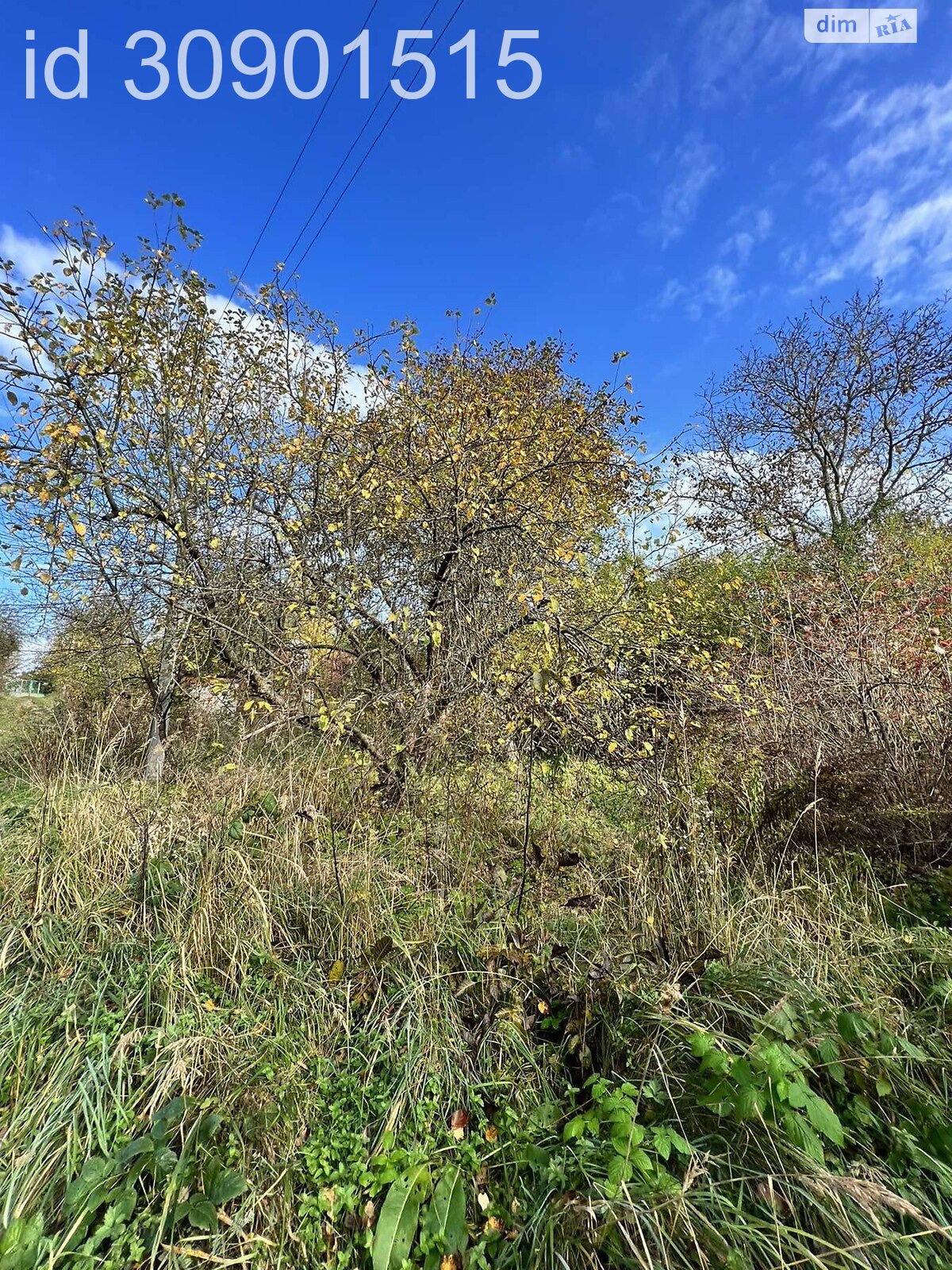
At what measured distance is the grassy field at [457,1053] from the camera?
4.42 feet

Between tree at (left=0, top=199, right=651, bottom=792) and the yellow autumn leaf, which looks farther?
tree at (left=0, top=199, right=651, bottom=792)

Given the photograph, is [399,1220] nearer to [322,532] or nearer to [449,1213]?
[449,1213]

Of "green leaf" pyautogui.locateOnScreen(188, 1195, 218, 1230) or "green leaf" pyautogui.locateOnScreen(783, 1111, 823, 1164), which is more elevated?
"green leaf" pyautogui.locateOnScreen(783, 1111, 823, 1164)

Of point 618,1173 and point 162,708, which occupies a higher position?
point 162,708

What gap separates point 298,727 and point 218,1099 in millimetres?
2866

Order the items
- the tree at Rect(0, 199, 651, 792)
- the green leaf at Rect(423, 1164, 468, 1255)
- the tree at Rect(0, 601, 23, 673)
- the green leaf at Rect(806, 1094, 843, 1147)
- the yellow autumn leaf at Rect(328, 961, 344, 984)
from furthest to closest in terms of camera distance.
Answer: the tree at Rect(0, 601, 23, 673) → the tree at Rect(0, 199, 651, 792) → the yellow autumn leaf at Rect(328, 961, 344, 984) → the green leaf at Rect(423, 1164, 468, 1255) → the green leaf at Rect(806, 1094, 843, 1147)

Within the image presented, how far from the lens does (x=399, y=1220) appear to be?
4.79ft

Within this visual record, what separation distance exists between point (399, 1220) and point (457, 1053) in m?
0.50

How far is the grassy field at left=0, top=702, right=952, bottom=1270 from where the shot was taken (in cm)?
135

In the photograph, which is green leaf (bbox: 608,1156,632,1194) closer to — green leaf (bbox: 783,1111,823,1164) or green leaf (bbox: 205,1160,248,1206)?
green leaf (bbox: 783,1111,823,1164)

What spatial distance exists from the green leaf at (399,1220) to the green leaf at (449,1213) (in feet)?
0.13

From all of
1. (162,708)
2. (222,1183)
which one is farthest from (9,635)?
(222,1183)

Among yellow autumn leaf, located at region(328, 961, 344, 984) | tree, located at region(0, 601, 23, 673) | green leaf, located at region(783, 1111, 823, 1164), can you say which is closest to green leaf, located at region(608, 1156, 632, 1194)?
green leaf, located at region(783, 1111, 823, 1164)

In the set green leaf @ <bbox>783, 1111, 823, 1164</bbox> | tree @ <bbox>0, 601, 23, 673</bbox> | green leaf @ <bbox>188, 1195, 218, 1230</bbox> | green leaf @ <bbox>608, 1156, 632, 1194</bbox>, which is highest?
tree @ <bbox>0, 601, 23, 673</bbox>
